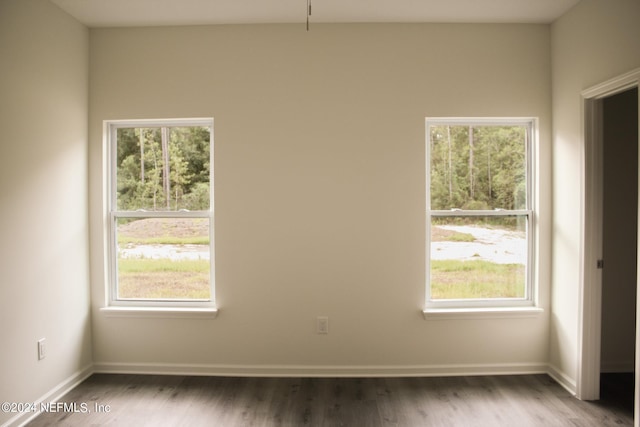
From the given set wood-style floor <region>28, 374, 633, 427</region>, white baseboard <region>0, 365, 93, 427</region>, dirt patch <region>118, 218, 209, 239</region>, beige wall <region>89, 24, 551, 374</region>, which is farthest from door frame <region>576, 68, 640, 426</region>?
white baseboard <region>0, 365, 93, 427</region>

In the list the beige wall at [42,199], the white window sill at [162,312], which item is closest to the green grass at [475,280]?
the white window sill at [162,312]

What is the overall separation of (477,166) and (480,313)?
1.21 meters

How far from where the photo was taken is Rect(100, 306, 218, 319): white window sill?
3.15m

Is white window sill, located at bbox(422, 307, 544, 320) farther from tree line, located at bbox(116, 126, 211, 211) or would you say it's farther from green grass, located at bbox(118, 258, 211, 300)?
tree line, located at bbox(116, 126, 211, 211)

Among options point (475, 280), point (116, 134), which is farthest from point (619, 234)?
point (116, 134)

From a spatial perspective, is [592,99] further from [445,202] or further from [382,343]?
[382,343]

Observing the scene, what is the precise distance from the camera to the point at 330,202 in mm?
3145

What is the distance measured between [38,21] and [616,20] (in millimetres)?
3820

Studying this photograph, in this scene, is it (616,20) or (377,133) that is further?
→ (377,133)

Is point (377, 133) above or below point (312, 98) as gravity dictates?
below

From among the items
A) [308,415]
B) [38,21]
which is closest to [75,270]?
[38,21]

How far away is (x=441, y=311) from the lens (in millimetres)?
3139

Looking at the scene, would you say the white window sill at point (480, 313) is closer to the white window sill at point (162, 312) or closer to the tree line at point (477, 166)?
the tree line at point (477, 166)

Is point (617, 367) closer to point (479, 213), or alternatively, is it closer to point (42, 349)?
point (479, 213)
